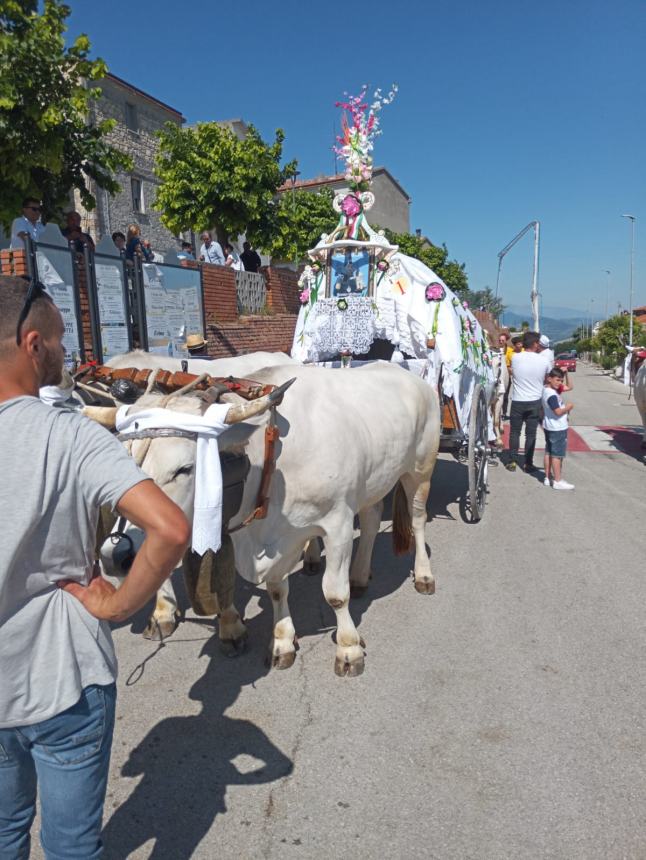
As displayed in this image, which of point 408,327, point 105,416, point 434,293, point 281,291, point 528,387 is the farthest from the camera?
point 281,291

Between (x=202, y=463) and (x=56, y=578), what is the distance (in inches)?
30.1

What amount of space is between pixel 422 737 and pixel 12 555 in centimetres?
224

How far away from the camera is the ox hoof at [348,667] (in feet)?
11.1

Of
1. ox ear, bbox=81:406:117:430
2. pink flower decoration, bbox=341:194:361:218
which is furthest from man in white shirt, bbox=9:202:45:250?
ox ear, bbox=81:406:117:430

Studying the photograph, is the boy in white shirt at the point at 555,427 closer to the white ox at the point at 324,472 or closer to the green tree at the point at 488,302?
the white ox at the point at 324,472

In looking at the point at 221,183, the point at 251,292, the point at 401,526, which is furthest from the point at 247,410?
the point at 221,183

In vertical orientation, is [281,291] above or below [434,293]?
above

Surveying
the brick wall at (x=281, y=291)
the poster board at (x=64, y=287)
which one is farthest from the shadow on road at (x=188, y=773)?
the brick wall at (x=281, y=291)

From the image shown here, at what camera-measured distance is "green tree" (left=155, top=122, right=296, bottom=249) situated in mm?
14148

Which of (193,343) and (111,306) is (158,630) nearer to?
(193,343)

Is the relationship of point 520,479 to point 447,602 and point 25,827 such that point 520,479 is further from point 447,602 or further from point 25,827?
point 25,827

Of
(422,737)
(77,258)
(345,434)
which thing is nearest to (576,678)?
(422,737)

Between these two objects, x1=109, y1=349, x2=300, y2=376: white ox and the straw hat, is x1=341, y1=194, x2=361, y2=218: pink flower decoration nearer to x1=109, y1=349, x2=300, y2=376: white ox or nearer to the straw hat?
x1=109, y1=349, x2=300, y2=376: white ox

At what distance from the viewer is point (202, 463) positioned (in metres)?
2.12
